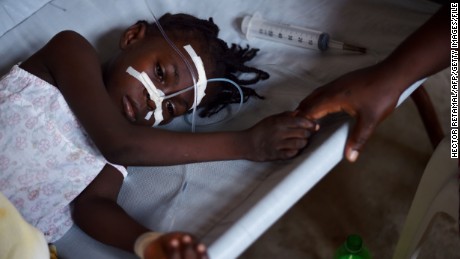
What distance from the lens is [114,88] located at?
1.17 metres

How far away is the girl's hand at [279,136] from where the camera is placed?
953mm

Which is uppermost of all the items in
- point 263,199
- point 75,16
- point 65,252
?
point 75,16

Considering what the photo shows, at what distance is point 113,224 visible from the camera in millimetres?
1039

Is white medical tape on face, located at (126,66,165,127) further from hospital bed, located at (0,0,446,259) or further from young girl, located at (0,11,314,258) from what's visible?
hospital bed, located at (0,0,446,259)

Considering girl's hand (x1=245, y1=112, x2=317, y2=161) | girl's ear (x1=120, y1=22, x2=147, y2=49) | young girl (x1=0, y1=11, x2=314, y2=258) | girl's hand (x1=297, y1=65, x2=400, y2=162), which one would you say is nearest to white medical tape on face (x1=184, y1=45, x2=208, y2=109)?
young girl (x1=0, y1=11, x2=314, y2=258)

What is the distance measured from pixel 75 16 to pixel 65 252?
62 cm

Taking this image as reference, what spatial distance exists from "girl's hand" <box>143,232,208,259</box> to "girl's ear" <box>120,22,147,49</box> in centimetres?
58

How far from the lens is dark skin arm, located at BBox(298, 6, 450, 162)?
34.7 inches

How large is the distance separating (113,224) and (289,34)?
0.61m

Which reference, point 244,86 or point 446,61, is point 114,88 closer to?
point 244,86

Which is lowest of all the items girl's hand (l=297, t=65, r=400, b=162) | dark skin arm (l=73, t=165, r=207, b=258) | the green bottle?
the green bottle

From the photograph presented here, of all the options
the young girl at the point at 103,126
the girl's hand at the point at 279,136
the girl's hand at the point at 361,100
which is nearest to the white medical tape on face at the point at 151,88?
the young girl at the point at 103,126

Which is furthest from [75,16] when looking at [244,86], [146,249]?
[146,249]

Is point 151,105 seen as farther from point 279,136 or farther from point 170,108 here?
point 279,136
